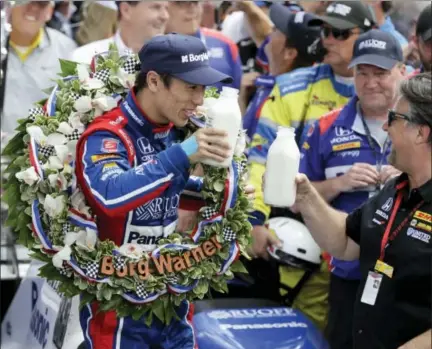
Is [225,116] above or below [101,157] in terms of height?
above

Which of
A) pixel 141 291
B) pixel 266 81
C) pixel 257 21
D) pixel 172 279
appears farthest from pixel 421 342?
pixel 257 21

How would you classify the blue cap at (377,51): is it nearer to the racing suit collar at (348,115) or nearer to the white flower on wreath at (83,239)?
the racing suit collar at (348,115)

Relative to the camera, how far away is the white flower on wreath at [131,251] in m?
4.52

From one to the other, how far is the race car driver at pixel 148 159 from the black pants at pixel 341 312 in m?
1.11

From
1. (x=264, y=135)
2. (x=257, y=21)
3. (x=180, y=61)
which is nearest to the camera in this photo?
(x=180, y=61)

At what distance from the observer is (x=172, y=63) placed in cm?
439

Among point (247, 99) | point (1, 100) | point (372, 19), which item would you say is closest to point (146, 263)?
point (1, 100)

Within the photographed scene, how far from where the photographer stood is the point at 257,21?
8078mm

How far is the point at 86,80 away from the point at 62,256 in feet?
2.83

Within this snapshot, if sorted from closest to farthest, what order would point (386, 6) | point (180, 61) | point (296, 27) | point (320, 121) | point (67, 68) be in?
1. point (180, 61)
2. point (67, 68)
3. point (320, 121)
4. point (296, 27)
5. point (386, 6)

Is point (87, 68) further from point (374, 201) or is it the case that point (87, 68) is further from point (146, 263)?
point (374, 201)

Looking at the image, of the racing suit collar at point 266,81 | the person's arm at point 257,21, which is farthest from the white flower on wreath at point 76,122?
the person's arm at point 257,21

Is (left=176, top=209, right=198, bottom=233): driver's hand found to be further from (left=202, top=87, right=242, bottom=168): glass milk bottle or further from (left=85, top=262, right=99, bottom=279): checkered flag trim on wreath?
(left=202, top=87, right=242, bottom=168): glass milk bottle

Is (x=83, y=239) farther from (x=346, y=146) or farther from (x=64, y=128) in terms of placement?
(x=346, y=146)
